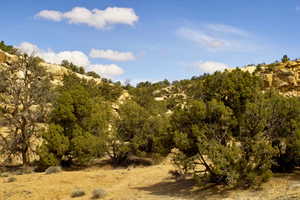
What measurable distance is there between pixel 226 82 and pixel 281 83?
1576 inches

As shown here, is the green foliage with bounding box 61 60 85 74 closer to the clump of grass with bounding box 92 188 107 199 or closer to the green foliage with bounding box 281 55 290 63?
the green foliage with bounding box 281 55 290 63

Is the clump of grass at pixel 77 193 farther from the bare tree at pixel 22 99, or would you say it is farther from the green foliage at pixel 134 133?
the bare tree at pixel 22 99

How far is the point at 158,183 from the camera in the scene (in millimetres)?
17312

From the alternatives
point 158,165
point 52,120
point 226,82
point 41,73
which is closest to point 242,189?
point 226,82

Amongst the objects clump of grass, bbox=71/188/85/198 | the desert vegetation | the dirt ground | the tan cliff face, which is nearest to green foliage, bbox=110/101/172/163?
the desert vegetation

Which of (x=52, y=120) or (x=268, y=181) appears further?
(x=52, y=120)

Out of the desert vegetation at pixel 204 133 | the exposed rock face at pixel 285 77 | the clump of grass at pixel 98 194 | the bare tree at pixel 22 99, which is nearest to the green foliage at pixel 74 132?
the desert vegetation at pixel 204 133

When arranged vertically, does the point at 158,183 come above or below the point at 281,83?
below

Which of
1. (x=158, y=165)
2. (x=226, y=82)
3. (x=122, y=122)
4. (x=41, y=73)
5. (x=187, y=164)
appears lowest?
(x=158, y=165)

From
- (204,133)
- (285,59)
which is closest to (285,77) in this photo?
(285,59)

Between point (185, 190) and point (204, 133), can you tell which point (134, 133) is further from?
point (204, 133)

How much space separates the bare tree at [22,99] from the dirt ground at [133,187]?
14.2 feet

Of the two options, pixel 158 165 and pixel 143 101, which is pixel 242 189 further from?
pixel 143 101

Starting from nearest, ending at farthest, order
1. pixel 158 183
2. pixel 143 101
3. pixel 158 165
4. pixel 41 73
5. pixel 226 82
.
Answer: pixel 226 82 < pixel 158 183 < pixel 158 165 < pixel 41 73 < pixel 143 101
